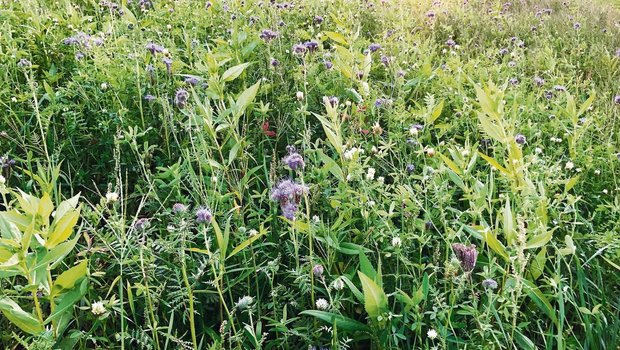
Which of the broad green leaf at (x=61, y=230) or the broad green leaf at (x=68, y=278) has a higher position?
the broad green leaf at (x=61, y=230)

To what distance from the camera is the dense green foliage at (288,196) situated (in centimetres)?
157

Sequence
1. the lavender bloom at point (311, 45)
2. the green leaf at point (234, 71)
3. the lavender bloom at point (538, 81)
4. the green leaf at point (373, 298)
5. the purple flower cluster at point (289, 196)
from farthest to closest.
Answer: the lavender bloom at point (538, 81) → the lavender bloom at point (311, 45) → the green leaf at point (234, 71) → the purple flower cluster at point (289, 196) → the green leaf at point (373, 298)

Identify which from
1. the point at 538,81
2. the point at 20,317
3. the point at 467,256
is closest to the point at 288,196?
the point at 467,256

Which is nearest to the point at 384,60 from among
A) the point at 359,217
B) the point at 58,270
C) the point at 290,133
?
the point at 290,133

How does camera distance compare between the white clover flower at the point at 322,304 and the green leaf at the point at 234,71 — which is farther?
the green leaf at the point at 234,71

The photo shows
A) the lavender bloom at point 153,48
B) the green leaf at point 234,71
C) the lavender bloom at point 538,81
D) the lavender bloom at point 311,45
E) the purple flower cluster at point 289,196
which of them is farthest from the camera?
the lavender bloom at point 538,81

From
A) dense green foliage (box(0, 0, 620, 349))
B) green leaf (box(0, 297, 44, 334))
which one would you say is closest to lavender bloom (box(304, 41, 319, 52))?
dense green foliage (box(0, 0, 620, 349))

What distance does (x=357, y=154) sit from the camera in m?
1.89

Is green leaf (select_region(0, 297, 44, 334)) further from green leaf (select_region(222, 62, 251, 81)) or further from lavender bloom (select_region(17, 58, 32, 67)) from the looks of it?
lavender bloom (select_region(17, 58, 32, 67))

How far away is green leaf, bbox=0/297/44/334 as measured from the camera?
4.64 ft

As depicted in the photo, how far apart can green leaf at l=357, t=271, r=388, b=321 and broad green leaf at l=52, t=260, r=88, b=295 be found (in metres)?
0.76

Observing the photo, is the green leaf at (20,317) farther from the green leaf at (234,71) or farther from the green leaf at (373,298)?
the green leaf at (234,71)

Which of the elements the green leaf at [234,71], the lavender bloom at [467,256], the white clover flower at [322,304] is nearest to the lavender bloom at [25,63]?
the green leaf at [234,71]

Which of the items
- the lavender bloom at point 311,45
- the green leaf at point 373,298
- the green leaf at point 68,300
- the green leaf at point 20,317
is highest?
the lavender bloom at point 311,45
